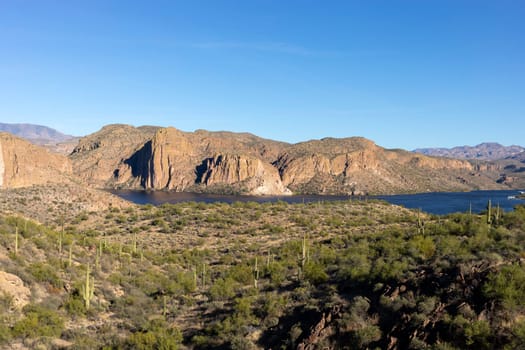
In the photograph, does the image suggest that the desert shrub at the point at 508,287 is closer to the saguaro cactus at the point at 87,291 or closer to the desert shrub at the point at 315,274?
the desert shrub at the point at 315,274

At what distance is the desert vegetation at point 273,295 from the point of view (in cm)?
1307

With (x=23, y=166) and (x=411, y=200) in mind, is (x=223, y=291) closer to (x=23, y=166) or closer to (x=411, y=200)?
(x=23, y=166)

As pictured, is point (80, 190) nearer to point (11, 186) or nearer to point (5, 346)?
point (11, 186)

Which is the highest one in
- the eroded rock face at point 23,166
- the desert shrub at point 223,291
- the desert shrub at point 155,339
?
the eroded rock face at point 23,166

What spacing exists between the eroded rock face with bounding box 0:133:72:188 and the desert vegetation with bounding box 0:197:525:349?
4106cm

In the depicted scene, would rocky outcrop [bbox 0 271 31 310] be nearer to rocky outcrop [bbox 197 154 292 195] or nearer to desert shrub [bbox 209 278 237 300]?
desert shrub [bbox 209 278 237 300]

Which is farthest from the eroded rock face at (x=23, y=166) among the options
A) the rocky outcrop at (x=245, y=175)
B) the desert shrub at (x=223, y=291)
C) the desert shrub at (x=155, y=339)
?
the rocky outcrop at (x=245, y=175)

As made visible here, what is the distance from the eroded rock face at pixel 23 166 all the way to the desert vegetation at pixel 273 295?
41063mm

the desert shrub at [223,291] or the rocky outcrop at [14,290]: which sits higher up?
the rocky outcrop at [14,290]

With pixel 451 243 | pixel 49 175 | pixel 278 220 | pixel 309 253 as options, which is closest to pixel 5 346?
pixel 309 253

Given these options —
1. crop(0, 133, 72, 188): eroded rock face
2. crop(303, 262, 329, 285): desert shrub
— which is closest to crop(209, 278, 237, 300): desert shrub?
crop(303, 262, 329, 285): desert shrub

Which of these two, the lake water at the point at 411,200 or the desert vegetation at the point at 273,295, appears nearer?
the desert vegetation at the point at 273,295

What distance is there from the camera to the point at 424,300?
14.3 metres

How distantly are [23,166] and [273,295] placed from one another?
64.4m
